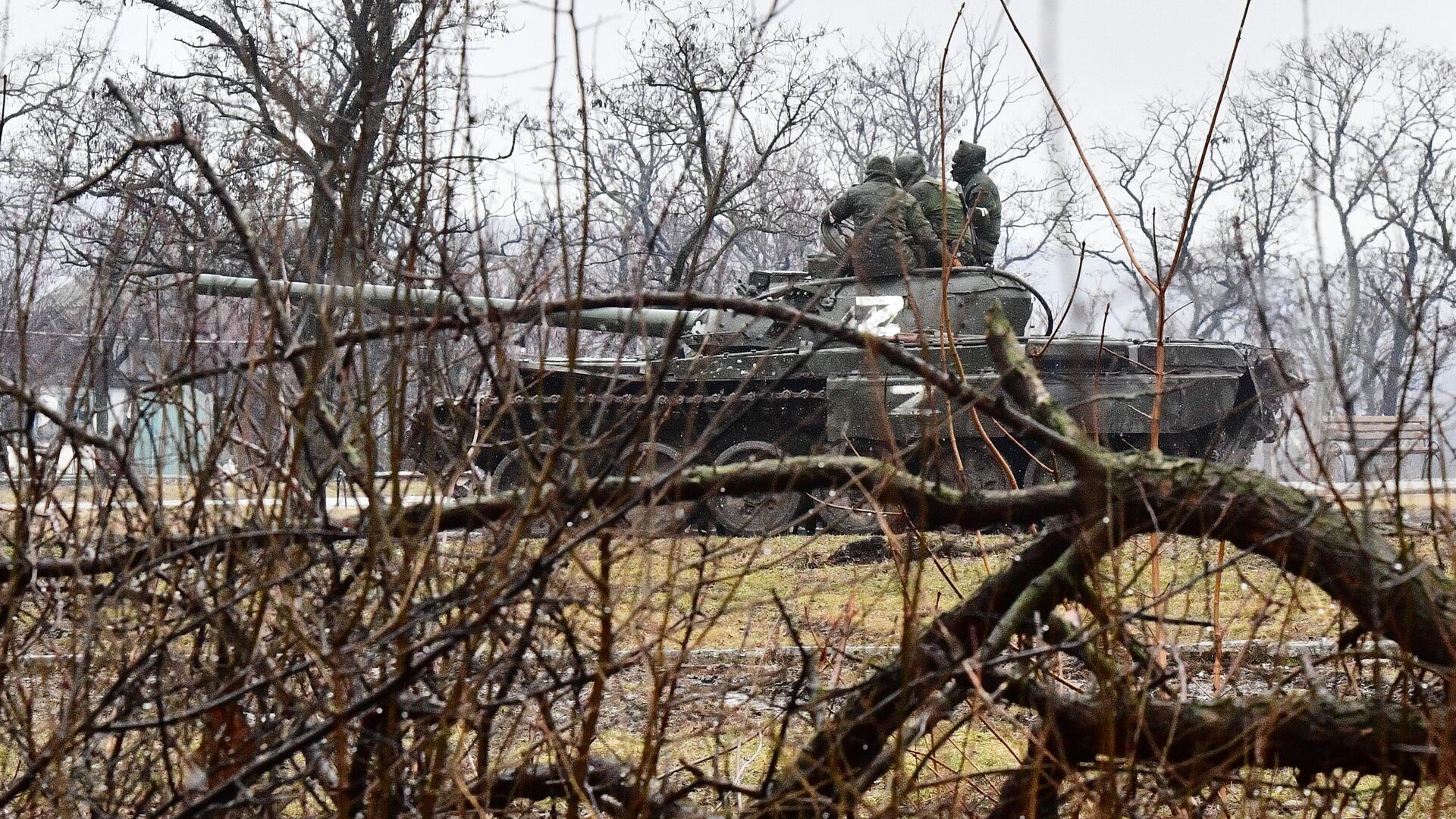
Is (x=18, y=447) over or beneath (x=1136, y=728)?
over

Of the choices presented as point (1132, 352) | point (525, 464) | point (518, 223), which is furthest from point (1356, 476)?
point (1132, 352)

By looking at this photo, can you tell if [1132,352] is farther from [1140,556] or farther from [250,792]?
[250,792]

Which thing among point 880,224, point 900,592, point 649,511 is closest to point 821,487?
point 900,592

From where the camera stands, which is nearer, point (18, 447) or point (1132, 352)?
point (18, 447)

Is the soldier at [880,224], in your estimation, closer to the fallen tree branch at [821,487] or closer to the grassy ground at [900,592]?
the grassy ground at [900,592]

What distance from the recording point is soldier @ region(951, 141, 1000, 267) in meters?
15.2

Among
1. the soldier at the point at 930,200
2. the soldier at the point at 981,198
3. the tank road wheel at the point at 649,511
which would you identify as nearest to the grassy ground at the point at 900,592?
the tank road wheel at the point at 649,511

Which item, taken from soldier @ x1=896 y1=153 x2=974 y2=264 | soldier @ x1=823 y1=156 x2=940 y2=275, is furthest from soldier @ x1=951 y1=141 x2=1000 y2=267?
soldier @ x1=823 y1=156 x2=940 y2=275

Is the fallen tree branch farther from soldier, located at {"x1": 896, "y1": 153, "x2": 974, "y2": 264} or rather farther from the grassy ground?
soldier, located at {"x1": 896, "y1": 153, "x2": 974, "y2": 264}

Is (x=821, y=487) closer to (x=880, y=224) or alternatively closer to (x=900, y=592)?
(x=900, y=592)

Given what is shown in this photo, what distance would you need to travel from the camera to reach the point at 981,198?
1539 cm

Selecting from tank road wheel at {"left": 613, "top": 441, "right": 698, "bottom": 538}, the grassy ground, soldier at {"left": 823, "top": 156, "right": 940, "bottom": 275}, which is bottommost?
the grassy ground

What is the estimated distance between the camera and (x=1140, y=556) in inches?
342

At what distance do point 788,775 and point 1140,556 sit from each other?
6.26 m
